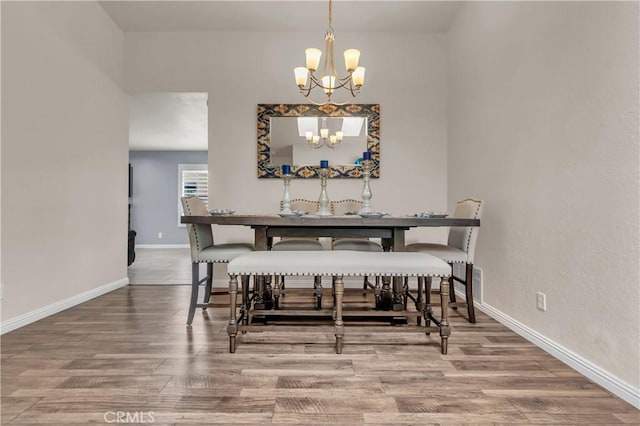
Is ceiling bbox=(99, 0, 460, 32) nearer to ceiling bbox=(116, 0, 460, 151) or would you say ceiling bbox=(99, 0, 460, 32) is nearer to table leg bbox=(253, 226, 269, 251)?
ceiling bbox=(116, 0, 460, 151)

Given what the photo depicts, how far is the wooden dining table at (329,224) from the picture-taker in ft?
6.70

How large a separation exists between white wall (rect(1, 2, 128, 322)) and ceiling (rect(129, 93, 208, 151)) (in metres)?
0.71

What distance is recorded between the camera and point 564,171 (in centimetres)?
177

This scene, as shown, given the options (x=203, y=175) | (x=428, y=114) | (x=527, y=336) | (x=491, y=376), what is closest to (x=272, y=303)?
(x=491, y=376)

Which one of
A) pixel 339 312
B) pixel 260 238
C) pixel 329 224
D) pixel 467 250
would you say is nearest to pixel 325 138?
pixel 260 238

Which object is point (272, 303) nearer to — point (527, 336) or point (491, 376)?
point (491, 376)

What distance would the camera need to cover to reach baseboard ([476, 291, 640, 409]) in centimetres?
138

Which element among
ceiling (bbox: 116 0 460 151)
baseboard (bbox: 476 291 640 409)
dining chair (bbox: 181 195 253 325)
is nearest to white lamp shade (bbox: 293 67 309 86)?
ceiling (bbox: 116 0 460 151)

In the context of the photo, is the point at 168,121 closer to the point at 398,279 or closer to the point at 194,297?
the point at 194,297

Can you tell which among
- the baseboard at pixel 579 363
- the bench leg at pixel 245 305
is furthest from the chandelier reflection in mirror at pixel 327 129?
the baseboard at pixel 579 363

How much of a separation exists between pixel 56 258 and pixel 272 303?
1.77m

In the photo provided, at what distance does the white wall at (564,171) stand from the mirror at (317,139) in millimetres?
1187

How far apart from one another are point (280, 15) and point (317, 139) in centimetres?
128

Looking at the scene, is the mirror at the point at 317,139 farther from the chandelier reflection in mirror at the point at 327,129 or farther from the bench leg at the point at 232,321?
the bench leg at the point at 232,321
